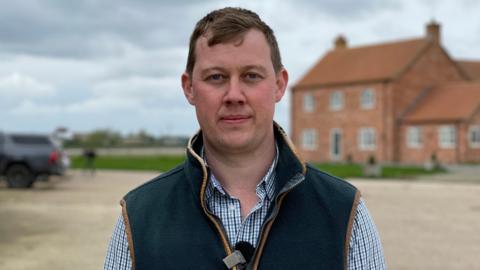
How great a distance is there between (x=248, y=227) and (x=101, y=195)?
19139mm

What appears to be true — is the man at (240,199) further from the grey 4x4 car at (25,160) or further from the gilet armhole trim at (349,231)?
the grey 4x4 car at (25,160)

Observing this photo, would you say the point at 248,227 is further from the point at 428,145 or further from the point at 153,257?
the point at 428,145

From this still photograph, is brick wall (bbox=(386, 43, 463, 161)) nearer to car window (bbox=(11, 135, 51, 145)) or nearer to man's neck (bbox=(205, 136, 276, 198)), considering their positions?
car window (bbox=(11, 135, 51, 145))

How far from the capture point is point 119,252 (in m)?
2.22

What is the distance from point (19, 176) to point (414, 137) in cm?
3180

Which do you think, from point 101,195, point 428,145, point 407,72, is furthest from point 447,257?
point 407,72

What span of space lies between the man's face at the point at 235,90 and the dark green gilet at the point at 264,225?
123 millimetres

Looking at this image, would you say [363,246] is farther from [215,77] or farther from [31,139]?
[31,139]

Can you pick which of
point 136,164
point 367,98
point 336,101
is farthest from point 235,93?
point 336,101

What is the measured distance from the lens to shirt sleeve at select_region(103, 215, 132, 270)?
221 cm

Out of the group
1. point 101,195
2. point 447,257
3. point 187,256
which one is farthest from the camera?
point 101,195

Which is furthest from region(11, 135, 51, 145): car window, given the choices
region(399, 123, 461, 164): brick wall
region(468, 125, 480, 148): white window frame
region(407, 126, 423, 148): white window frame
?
region(407, 126, 423, 148): white window frame

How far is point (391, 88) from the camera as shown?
5022cm

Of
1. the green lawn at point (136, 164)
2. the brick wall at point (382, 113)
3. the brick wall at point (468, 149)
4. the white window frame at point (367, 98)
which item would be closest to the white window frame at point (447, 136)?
the brick wall at point (382, 113)
